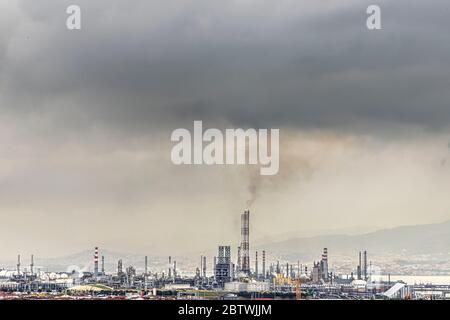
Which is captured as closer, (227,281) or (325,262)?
(227,281)

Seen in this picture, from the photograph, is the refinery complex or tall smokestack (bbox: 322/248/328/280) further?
→ tall smokestack (bbox: 322/248/328/280)

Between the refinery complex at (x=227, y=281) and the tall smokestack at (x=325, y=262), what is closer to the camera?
the refinery complex at (x=227, y=281)

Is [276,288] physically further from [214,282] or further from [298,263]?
[298,263]
